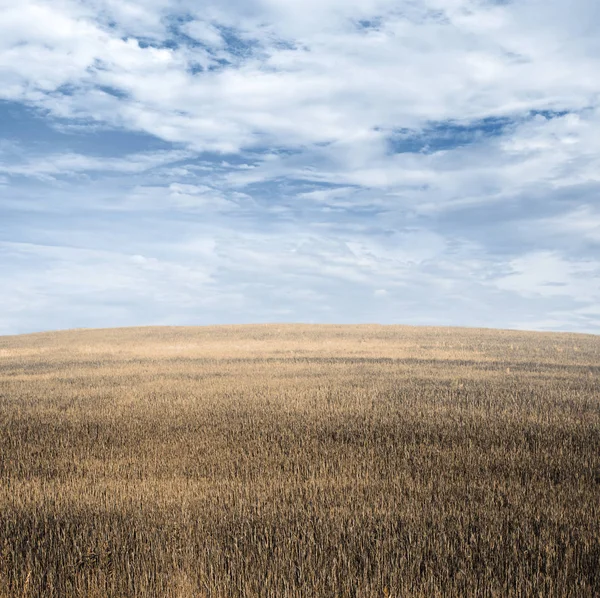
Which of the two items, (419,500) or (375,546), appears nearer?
(375,546)

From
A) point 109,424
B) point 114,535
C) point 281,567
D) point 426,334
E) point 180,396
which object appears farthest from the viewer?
point 426,334

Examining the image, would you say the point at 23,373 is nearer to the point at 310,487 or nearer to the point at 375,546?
the point at 310,487

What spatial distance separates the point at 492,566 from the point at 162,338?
4563cm

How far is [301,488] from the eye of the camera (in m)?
8.65

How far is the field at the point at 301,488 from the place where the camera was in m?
5.93

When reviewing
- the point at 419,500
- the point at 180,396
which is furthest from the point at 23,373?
the point at 419,500

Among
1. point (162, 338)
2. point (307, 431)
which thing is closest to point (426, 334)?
point (162, 338)

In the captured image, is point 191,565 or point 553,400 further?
point 553,400

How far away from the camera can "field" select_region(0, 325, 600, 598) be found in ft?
19.5

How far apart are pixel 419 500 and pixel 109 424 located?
794 centimetres

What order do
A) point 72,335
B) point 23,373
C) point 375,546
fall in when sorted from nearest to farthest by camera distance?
point 375,546 < point 23,373 < point 72,335

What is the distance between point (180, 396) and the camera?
17812 millimetres

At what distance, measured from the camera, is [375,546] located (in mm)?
6500

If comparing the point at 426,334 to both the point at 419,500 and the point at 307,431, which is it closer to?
the point at 307,431
